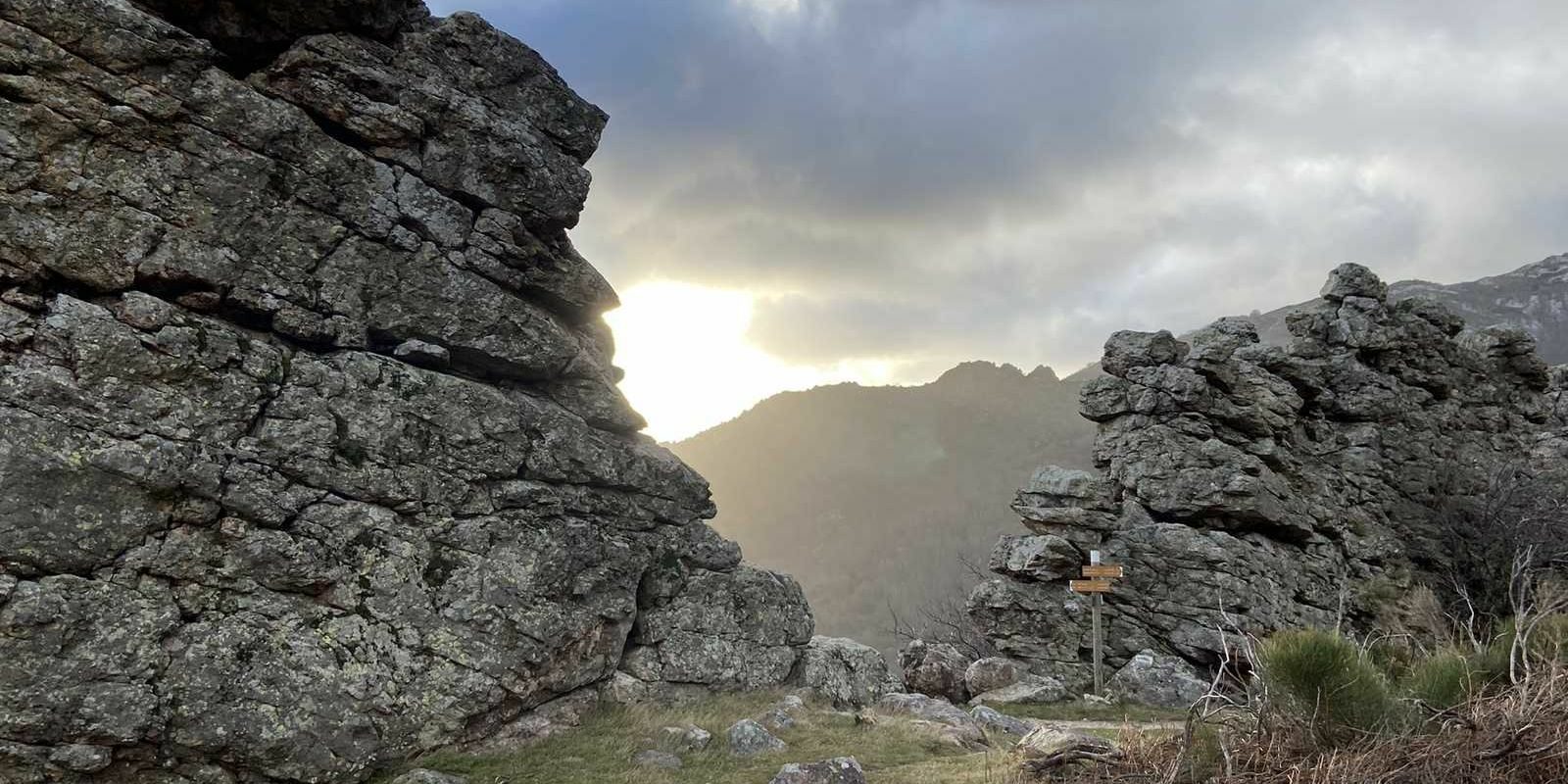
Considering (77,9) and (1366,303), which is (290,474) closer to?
(77,9)

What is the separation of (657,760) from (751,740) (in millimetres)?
1673

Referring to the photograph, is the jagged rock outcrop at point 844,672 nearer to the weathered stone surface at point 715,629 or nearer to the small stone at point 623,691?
the weathered stone surface at point 715,629

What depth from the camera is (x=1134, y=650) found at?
22.8m

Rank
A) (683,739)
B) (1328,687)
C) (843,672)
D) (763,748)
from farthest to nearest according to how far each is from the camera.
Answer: (843,672), (683,739), (763,748), (1328,687)

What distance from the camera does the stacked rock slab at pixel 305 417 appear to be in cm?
1071

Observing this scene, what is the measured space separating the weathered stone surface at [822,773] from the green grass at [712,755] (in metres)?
0.65

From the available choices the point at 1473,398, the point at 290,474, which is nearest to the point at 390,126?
the point at 290,474

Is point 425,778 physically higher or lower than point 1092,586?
higher

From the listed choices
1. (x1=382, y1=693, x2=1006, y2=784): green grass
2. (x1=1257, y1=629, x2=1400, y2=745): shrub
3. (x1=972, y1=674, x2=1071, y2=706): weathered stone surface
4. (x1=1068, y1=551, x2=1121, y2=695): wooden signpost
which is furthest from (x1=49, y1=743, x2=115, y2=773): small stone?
(x1=1068, y1=551, x2=1121, y2=695): wooden signpost

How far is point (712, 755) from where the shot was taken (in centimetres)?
1322

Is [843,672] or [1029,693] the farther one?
[1029,693]

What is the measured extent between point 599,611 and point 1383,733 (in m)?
11.8

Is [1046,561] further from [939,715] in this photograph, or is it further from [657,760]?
[657,760]

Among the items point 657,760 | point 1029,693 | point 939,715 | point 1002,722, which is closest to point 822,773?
point 657,760
